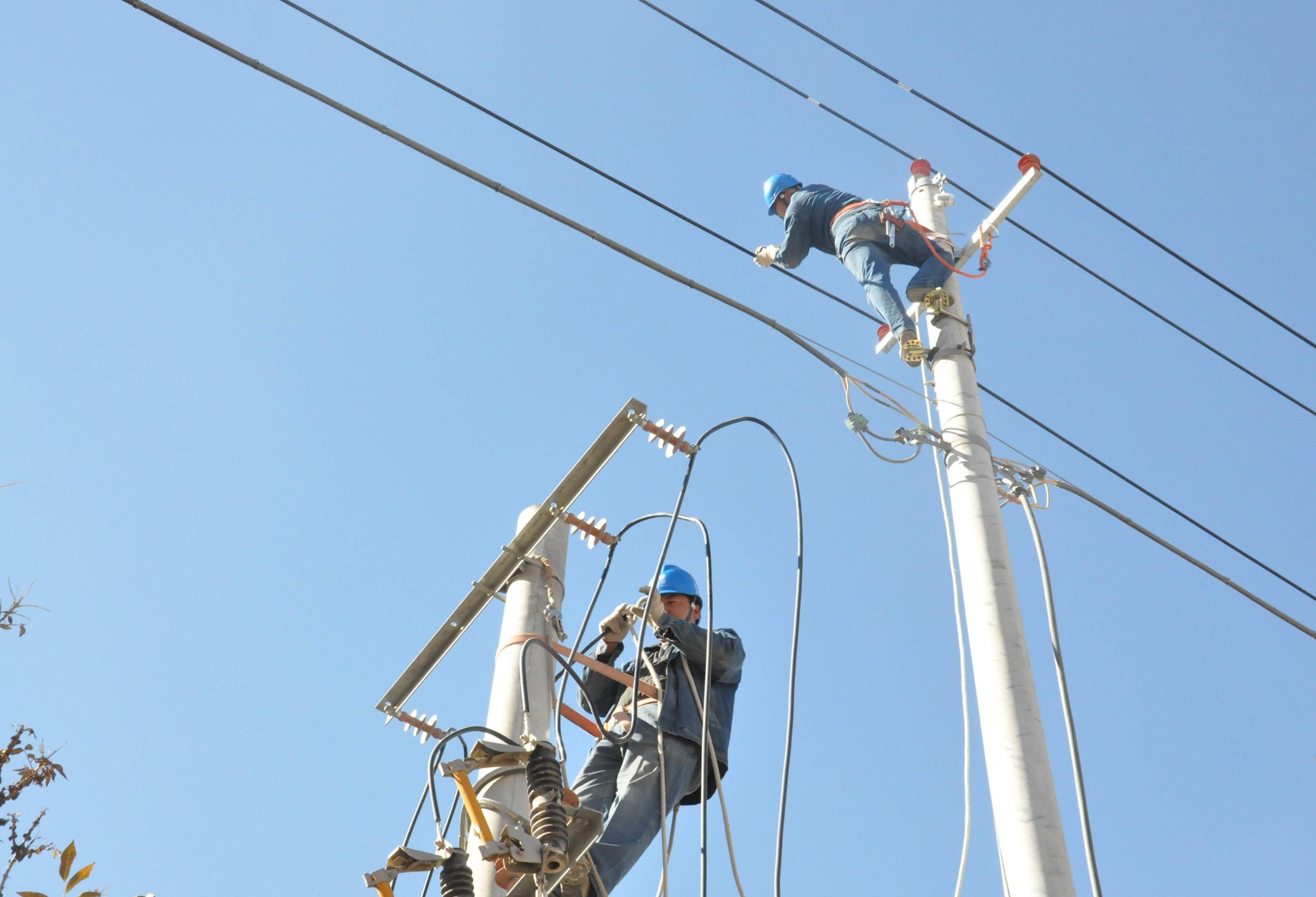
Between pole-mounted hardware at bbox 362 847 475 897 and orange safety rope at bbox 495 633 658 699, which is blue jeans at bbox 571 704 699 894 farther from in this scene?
pole-mounted hardware at bbox 362 847 475 897

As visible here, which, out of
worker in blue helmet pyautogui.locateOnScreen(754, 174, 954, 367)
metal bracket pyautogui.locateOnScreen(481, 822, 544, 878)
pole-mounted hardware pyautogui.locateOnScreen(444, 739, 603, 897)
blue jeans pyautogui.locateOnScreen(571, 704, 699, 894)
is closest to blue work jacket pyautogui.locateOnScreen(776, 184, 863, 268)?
worker in blue helmet pyautogui.locateOnScreen(754, 174, 954, 367)

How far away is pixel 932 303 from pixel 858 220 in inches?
44.9

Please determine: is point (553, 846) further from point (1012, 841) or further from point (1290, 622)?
point (1290, 622)

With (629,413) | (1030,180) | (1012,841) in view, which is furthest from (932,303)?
(1012,841)

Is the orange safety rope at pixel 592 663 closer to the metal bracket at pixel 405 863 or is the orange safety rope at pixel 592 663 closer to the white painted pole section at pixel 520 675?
the white painted pole section at pixel 520 675

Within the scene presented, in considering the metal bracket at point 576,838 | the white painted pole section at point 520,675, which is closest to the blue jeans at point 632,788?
the metal bracket at point 576,838

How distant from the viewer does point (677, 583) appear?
6355 mm

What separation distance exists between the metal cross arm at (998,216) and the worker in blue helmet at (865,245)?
0.04 metres

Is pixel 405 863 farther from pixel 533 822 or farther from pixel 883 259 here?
pixel 883 259

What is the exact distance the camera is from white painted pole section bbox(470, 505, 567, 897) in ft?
15.2

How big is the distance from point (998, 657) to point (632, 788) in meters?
1.41

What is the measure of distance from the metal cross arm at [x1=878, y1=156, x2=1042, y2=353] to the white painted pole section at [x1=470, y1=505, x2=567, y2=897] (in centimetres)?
177

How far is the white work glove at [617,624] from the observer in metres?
5.70

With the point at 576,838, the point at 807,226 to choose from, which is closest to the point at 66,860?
the point at 576,838
